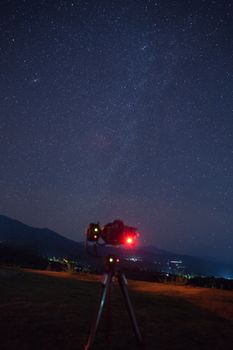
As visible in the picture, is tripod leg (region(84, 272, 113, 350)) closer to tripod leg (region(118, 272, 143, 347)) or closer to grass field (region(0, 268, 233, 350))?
tripod leg (region(118, 272, 143, 347))

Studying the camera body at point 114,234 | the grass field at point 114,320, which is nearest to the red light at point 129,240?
the camera body at point 114,234

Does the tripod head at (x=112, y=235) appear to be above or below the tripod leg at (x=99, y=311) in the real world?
above

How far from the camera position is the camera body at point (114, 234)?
205 inches

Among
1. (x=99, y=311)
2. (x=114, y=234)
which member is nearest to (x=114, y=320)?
(x=99, y=311)

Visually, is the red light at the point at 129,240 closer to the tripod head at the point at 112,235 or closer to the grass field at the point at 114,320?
the tripod head at the point at 112,235

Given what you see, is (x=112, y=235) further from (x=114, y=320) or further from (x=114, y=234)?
(x=114, y=320)

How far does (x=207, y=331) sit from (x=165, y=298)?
134 inches

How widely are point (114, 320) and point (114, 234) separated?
2.17m

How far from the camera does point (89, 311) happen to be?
7.28 metres

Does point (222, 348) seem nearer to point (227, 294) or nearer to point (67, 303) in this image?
point (67, 303)

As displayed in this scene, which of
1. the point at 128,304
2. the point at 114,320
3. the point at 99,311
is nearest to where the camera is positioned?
the point at 99,311

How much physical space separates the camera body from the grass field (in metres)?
1.39

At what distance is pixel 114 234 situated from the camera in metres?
5.22

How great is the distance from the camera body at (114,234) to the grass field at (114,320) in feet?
4.55
